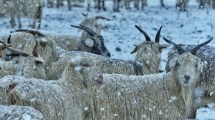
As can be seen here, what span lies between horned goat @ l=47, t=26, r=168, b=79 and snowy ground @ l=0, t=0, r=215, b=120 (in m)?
4.24

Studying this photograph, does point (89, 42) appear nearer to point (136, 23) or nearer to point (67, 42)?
point (67, 42)

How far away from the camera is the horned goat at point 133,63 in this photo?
8.08 m

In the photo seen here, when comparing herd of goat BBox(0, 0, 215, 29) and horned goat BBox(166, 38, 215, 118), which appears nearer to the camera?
horned goat BBox(166, 38, 215, 118)

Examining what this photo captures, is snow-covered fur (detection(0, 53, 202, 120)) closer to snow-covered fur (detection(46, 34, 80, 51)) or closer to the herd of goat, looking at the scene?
snow-covered fur (detection(46, 34, 80, 51))

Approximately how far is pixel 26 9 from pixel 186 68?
597 inches

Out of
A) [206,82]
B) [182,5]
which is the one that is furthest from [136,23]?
[206,82]

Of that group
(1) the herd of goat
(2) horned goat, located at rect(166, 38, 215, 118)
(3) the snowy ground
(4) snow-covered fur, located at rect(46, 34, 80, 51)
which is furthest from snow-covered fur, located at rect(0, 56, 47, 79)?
(1) the herd of goat

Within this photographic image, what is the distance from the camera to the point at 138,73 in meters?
8.12

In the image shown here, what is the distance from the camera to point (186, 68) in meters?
6.44

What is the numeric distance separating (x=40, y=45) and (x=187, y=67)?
2979mm

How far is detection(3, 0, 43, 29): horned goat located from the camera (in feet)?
61.8

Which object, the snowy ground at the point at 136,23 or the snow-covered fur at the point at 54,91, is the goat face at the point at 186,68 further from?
the snowy ground at the point at 136,23

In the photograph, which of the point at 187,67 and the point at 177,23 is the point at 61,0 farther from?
the point at 187,67

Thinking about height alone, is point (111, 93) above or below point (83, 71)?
below
